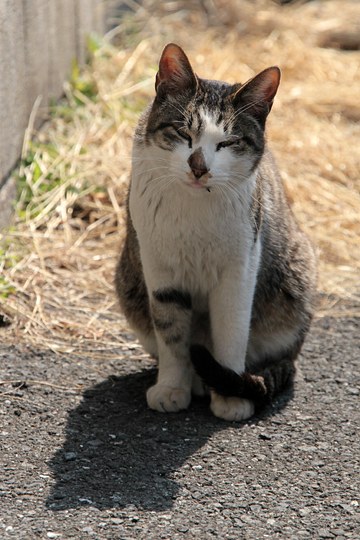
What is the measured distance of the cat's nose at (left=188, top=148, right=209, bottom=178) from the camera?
3.50 meters

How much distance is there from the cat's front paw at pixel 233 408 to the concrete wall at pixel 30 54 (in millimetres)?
2079

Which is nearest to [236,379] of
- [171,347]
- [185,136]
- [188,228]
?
[171,347]

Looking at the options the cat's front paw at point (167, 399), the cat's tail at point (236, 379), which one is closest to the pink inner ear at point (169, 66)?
the cat's tail at point (236, 379)

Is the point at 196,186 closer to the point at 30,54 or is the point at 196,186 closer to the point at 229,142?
the point at 229,142

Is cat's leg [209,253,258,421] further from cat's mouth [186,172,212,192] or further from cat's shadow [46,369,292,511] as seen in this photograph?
cat's mouth [186,172,212,192]

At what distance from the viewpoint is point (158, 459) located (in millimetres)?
3621

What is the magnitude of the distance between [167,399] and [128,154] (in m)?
2.91

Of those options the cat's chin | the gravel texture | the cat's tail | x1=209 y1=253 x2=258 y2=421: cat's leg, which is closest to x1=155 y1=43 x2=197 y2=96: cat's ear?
the cat's chin

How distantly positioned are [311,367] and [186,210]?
4.00ft

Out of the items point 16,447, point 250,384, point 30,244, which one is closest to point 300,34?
point 30,244

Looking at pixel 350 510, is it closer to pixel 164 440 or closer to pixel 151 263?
pixel 164 440

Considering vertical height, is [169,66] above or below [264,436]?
above

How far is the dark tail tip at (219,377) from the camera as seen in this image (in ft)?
12.7

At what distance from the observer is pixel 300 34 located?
936 cm
